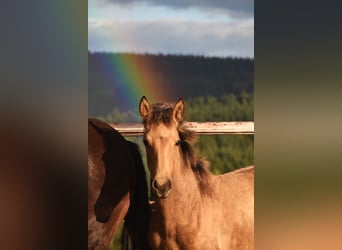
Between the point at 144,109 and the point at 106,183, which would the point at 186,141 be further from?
the point at 106,183

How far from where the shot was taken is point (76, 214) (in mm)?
3906

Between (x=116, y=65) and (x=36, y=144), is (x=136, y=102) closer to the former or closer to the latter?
(x=116, y=65)

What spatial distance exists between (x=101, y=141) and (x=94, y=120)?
146mm

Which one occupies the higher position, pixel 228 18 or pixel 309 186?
pixel 228 18

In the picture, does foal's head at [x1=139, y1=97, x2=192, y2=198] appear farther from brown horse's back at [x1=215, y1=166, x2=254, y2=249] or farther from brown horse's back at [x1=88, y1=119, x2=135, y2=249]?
brown horse's back at [x1=215, y1=166, x2=254, y2=249]

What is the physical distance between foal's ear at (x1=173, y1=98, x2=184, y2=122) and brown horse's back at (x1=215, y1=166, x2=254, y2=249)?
48 centimetres

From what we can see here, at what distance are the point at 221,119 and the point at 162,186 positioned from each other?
589 mm

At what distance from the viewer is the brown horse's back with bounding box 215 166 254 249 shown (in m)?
3.87

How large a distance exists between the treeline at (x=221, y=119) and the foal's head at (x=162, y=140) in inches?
3.0

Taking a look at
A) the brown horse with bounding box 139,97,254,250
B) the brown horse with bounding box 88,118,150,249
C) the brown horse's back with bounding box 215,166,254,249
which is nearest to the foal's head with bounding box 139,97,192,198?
the brown horse with bounding box 139,97,254,250

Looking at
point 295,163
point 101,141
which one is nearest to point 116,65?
point 101,141

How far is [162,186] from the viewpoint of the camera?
3713 mm

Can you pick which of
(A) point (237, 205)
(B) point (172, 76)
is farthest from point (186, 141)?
(A) point (237, 205)

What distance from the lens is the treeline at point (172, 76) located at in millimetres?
3764
